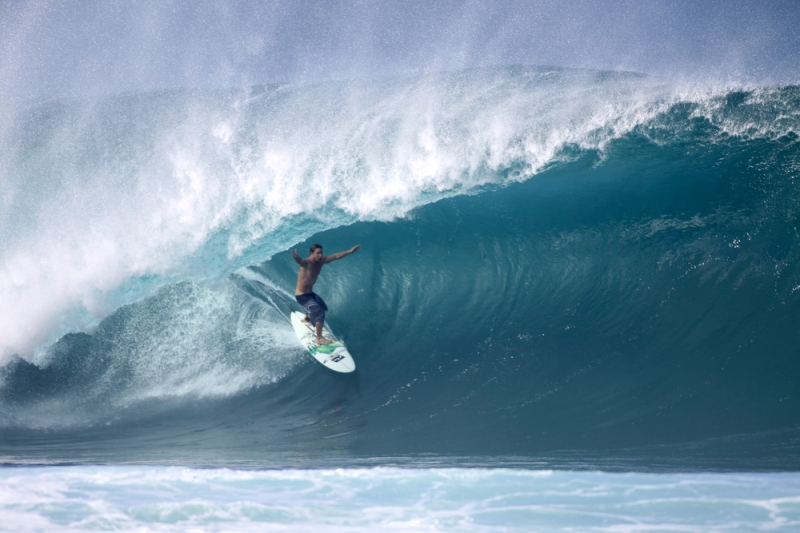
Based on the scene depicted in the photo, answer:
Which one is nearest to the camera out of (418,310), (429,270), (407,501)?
(407,501)

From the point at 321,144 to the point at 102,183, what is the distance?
11.2 feet

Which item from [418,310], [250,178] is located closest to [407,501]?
[418,310]

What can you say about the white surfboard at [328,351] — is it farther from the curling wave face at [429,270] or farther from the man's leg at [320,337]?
the curling wave face at [429,270]

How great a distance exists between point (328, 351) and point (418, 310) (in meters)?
1.40

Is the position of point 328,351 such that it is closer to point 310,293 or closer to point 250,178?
point 310,293

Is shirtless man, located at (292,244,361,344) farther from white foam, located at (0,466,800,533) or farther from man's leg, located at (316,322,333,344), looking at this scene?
white foam, located at (0,466,800,533)

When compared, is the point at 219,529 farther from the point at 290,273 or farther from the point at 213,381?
the point at 290,273

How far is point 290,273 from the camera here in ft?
25.4

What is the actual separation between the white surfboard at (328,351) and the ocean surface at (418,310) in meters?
0.13

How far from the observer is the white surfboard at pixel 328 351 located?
6355mm

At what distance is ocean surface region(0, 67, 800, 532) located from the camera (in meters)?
4.68

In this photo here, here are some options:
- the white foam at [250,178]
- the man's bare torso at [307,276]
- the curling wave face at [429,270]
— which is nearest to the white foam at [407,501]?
the curling wave face at [429,270]

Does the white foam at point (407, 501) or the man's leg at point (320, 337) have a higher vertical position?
the man's leg at point (320, 337)

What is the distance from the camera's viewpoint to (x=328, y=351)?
6.42 m
